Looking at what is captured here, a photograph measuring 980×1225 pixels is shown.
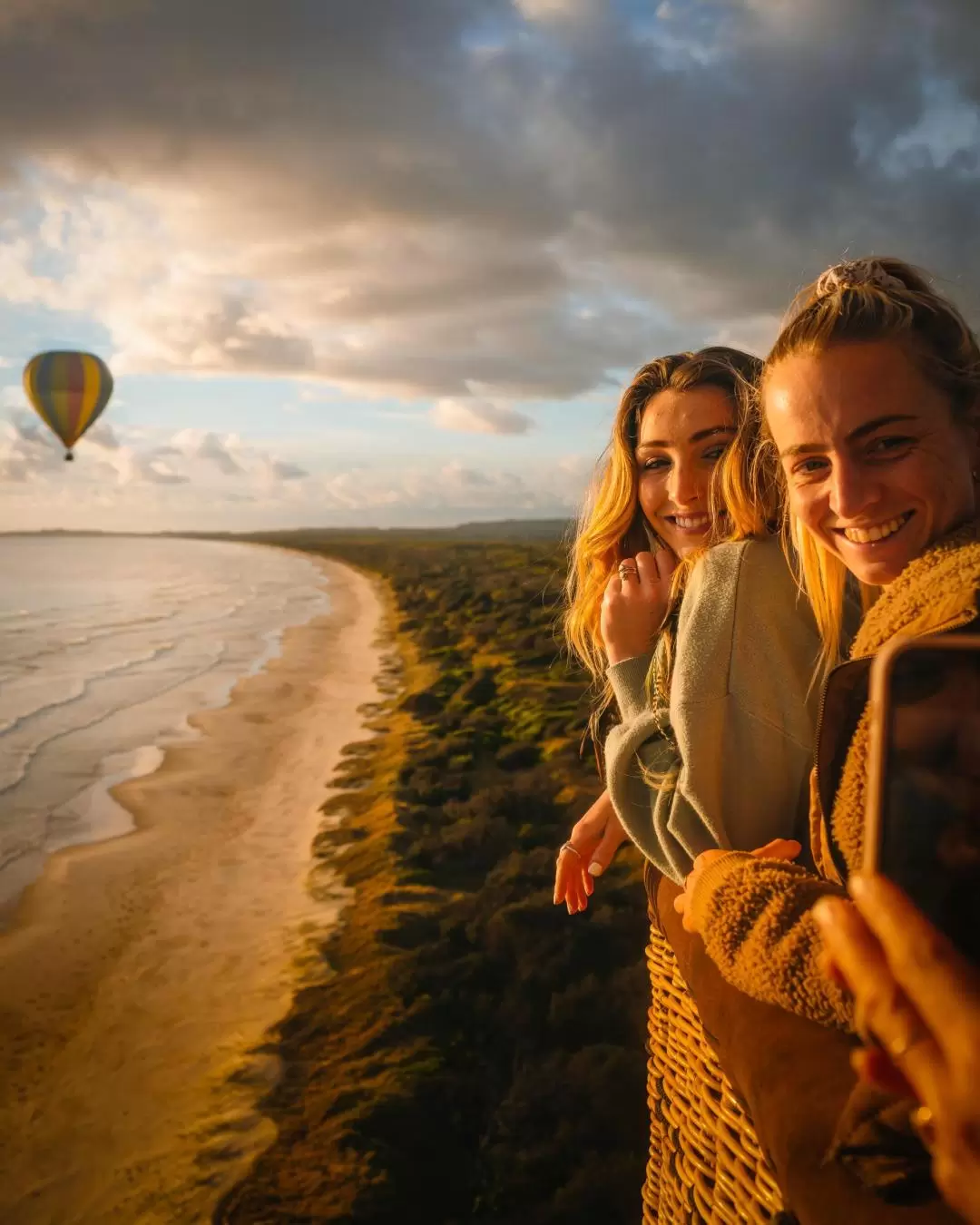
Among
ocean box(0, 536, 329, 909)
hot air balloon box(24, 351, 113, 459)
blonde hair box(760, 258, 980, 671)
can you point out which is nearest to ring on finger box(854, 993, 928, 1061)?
blonde hair box(760, 258, 980, 671)

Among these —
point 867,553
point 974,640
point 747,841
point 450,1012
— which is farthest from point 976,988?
point 450,1012

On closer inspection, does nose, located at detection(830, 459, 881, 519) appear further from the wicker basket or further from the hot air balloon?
the hot air balloon

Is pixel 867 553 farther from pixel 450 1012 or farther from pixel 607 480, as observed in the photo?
pixel 450 1012

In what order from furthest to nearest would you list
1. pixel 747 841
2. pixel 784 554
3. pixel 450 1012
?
1. pixel 450 1012
2. pixel 784 554
3. pixel 747 841

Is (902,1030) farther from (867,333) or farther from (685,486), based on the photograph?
(685,486)

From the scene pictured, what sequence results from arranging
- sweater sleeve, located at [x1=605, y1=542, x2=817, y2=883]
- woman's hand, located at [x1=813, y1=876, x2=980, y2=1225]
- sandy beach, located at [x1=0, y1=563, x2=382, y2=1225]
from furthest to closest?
sandy beach, located at [x1=0, y1=563, x2=382, y2=1225], sweater sleeve, located at [x1=605, y1=542, x2=817, y2=883], woman's hand, located at [x1=813, y1=876, x2=980, y2=1225]
